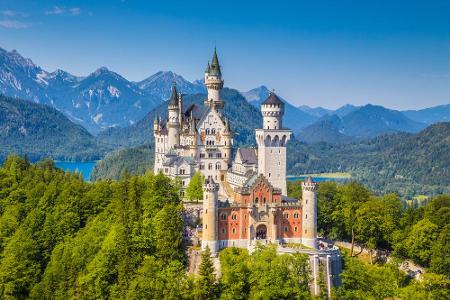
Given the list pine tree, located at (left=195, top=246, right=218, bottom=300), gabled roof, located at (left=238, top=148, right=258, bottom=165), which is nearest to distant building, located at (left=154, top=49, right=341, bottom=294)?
gabled roof, located at (left=238, top=148, right=258, bottom=165)

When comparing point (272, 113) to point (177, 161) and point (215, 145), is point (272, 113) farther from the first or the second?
point (177, 161)

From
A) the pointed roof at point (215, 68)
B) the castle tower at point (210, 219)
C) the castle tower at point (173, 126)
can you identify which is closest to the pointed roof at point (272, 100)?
the castle tower at point (210, 219)

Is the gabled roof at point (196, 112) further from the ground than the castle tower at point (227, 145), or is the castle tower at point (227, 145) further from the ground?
the gabled roof at point (196, 112)

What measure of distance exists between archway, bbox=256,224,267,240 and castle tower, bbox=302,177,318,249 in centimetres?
544

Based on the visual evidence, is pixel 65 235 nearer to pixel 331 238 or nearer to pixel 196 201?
pixel 196 201

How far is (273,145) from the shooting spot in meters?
89.4

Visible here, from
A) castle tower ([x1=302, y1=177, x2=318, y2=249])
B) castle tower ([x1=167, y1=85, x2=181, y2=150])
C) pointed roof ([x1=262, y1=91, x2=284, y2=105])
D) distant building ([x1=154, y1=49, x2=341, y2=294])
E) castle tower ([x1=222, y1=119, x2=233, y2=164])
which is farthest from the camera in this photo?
castle tower ([x1=167, y1=85, x2=181, y2=150])

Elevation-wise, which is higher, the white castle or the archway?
the white castle

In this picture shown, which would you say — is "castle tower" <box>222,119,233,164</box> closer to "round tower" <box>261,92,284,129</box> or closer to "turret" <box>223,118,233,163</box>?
"turret" <box>223,118,233,163</box>

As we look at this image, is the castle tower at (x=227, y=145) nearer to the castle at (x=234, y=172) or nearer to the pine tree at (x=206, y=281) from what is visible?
the castle at (x=234, y=172)

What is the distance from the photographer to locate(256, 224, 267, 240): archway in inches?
3145

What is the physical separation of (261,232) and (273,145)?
611 inches

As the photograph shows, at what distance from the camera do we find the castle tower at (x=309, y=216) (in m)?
79.6

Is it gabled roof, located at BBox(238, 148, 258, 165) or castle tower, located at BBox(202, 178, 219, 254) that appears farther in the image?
gabled roof, located at BBox(238, 148, 258, 165)
